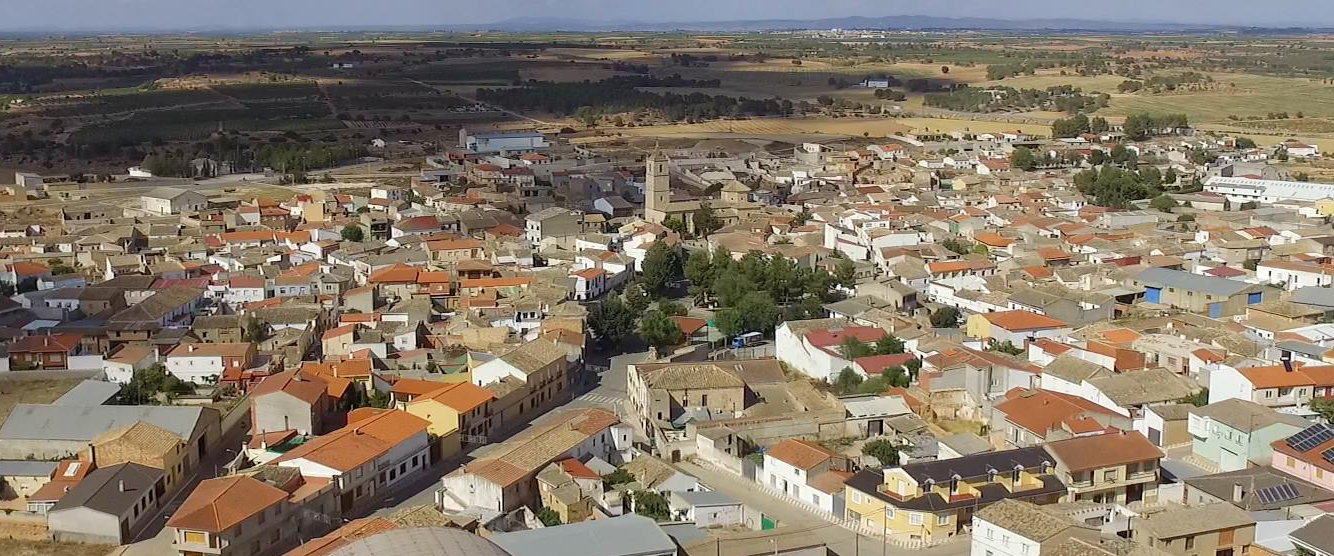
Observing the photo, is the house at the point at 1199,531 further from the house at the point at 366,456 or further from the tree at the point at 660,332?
the tree at the point at 660,332

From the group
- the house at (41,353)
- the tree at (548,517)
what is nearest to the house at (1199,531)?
the tree at (548,517)

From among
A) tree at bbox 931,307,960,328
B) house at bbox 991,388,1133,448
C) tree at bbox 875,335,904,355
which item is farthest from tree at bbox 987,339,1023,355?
house at bbox 991,388,1133,448

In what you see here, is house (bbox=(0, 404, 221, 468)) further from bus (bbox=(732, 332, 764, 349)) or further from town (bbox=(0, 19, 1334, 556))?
bus (bbox=(732, 332, 764, 349))

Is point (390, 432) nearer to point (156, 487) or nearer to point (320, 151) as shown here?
point (156, 487)

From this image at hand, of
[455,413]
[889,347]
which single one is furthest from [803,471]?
[889,347]

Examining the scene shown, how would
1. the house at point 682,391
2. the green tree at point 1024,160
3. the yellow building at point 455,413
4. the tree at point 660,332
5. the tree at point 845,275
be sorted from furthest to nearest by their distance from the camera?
the green tree at point 1024,160
the tree at point 845,275
the tree at point 660,332
the house at point 682,391
the yellow building at point 455,413

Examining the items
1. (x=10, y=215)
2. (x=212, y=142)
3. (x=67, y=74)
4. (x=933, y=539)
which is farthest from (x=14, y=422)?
(x=67, y=74)
